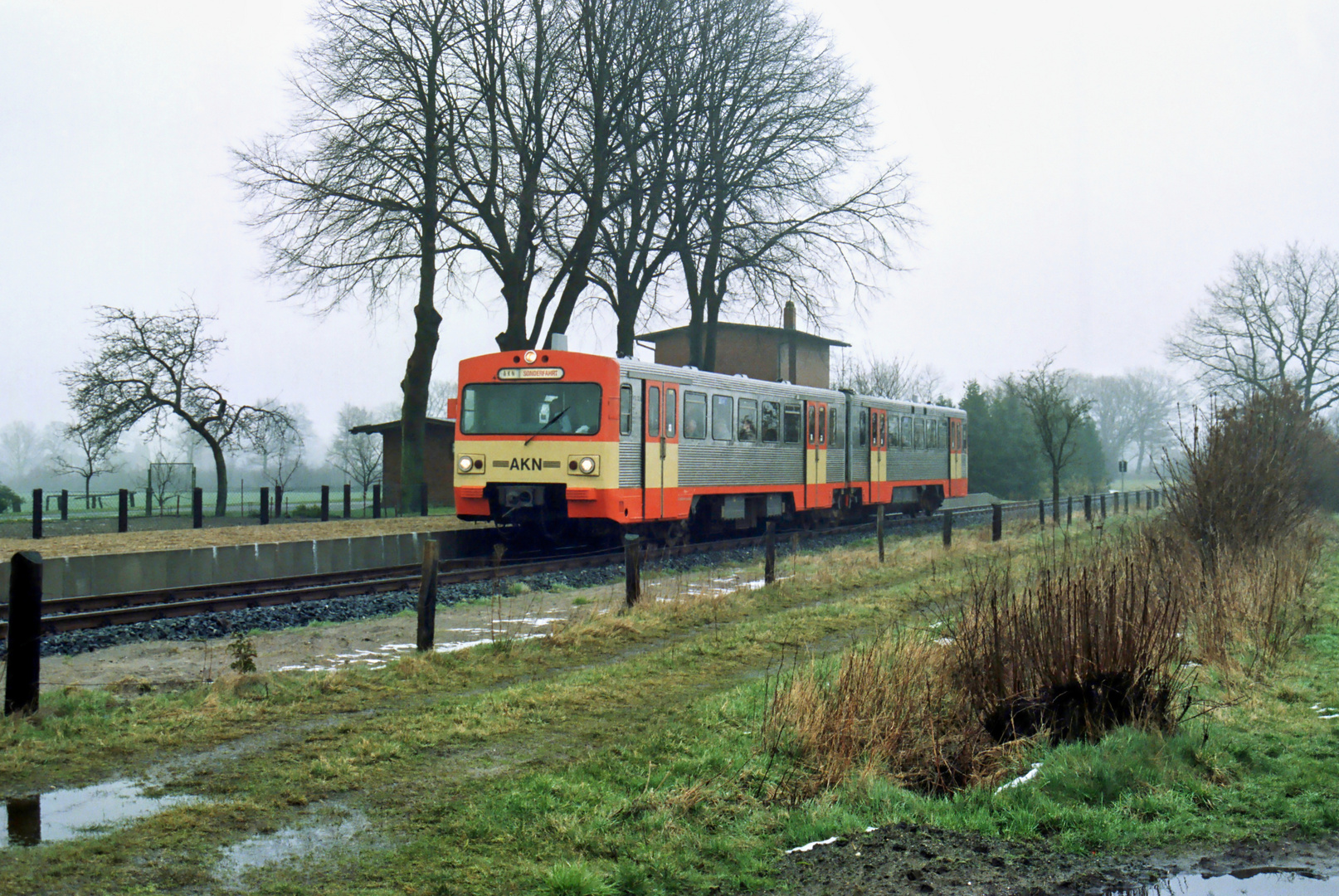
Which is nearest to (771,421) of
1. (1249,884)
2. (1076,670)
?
(1076,670)

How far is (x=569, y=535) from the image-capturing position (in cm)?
2005

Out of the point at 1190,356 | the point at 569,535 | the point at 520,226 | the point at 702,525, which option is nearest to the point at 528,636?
the point at 569,535

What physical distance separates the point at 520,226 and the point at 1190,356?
40.3 meters

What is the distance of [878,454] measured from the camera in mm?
29031

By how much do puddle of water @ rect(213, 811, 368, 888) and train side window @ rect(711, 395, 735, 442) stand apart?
1596cm

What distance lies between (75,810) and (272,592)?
8.41 metres

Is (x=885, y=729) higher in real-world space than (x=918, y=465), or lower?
lower

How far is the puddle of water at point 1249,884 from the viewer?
477 centimetres

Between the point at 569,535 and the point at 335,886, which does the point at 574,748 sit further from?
the point at 569,535

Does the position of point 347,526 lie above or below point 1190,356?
below

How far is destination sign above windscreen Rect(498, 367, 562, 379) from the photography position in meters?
18.3

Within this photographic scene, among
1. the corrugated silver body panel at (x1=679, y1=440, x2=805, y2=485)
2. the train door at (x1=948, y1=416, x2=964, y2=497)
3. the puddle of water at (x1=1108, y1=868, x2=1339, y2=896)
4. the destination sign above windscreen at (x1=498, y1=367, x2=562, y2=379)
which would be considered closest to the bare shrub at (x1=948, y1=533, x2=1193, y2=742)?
the puddle of water at (x1=1108, y1=868, x2=1339, y2=896)

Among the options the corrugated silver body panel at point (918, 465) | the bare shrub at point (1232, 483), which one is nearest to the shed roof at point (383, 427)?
the corrugated silver body panel at point (918, 465)

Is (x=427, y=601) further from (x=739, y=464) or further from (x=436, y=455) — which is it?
(x=436, y=455)
